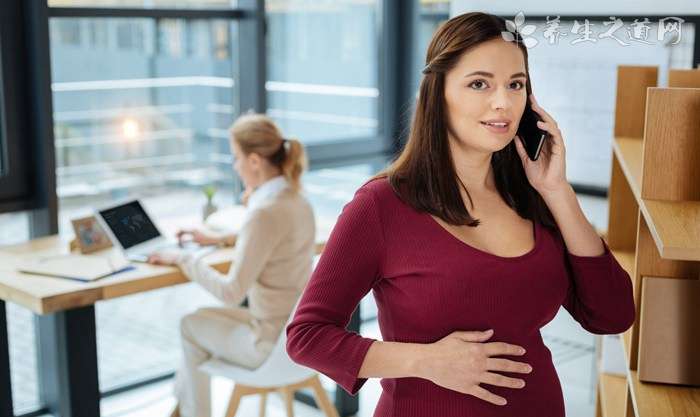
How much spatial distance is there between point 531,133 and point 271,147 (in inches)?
66.6

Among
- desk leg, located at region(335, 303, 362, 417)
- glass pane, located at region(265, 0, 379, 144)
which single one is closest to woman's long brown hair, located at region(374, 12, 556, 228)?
desk leg, located at region(335, 303, 362, 417)

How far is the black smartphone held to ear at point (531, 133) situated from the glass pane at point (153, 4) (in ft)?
8.04

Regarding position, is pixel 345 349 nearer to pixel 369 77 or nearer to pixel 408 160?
pixel 408 160

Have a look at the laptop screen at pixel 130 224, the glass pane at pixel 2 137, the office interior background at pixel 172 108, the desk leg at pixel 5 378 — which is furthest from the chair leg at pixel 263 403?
the glass pane at pixel 2 137

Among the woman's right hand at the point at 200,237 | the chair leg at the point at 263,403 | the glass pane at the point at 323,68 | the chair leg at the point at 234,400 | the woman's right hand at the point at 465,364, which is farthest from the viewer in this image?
the glass pane at the point at 323,68

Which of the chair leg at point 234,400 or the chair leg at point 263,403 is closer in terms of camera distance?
the chair leg at point 234,400

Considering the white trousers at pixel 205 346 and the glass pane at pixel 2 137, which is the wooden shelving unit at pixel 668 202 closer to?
the white trousers at pixel 205 346

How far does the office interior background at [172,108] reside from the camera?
3.57 m

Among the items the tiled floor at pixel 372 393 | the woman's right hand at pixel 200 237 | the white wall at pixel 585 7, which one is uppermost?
the white wall at pixel 585 7

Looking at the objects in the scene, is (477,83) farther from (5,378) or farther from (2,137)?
(5,378)

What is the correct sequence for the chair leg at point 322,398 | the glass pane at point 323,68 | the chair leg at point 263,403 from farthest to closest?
the glass pane at point 323,68, the chair leg at point 263,403, the chair leg at point 322,398

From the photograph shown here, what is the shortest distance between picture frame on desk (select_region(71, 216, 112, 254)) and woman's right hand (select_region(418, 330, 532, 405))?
85.4 inches

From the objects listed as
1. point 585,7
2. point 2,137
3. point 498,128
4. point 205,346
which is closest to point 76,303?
point 205,346

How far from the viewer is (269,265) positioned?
10.4 feet
